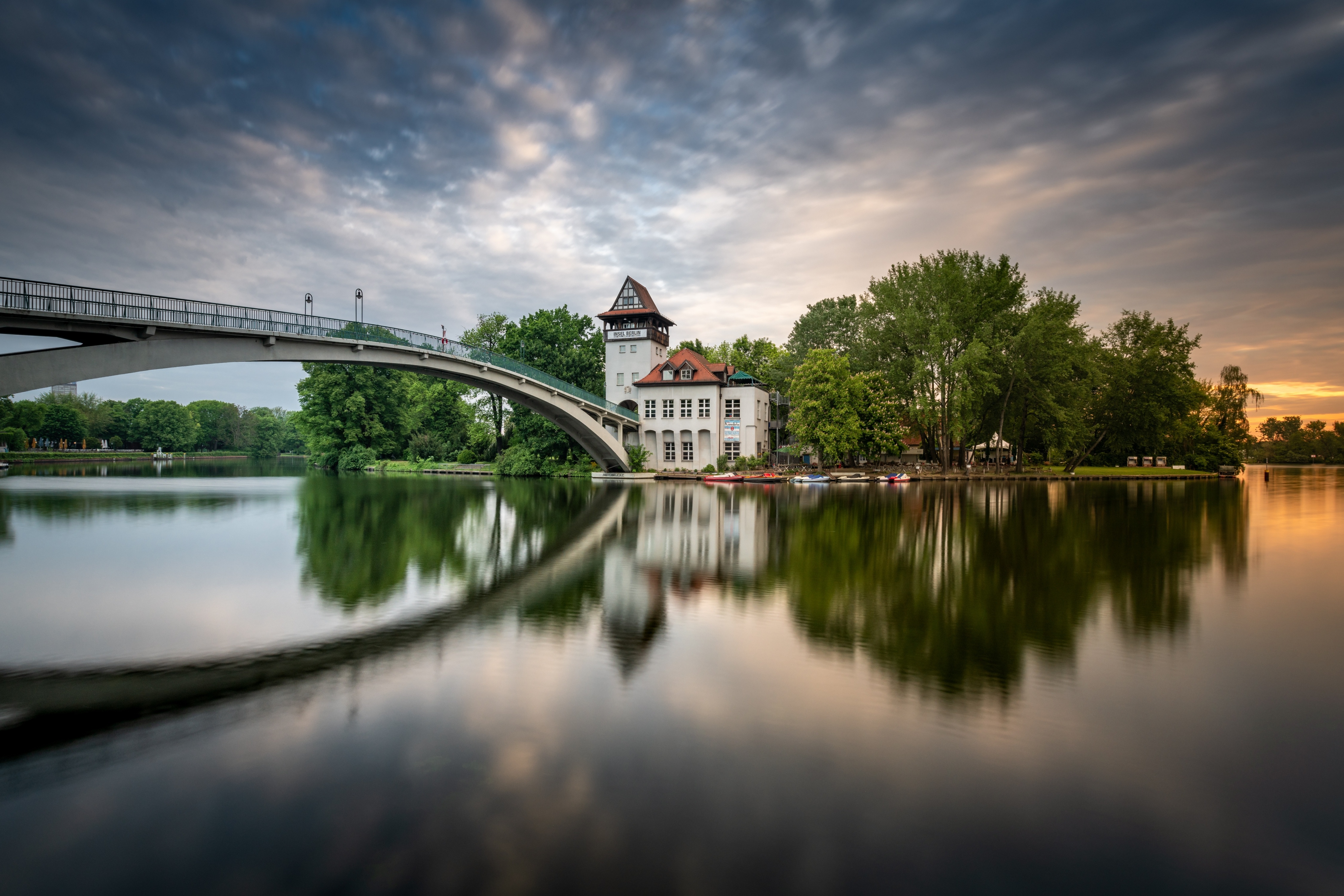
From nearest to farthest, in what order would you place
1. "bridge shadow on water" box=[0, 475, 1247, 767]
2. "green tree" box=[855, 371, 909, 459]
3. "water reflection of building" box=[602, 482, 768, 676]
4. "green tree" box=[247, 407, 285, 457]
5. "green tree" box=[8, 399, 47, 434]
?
"bridge shadow on water" box=[0, 475, 1247, 767], "water reflection of building" box=[602, 482, 768, 676], "green tree" box=[855, 371, 909, 459], "green tree" box=[8, 399, 47, 434], "green tree" box=[247, 407, 285, 457]

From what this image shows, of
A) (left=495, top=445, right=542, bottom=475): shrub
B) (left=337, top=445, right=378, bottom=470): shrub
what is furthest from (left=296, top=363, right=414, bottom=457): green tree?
(left=495, top=445, right=542, bottom=475): shrub

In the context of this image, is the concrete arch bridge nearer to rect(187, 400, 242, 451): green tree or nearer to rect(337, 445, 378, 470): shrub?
rect(337, 445, 378, 470): shrub

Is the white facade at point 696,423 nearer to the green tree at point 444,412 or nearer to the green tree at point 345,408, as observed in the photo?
the green tree at point 444,412

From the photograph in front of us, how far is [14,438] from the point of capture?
7988cm

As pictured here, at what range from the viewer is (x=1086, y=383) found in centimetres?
5800

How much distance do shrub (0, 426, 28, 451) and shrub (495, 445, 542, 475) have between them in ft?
201

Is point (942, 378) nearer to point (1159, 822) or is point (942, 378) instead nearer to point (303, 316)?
point (303, 316)

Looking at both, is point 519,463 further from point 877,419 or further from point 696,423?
point 877,419

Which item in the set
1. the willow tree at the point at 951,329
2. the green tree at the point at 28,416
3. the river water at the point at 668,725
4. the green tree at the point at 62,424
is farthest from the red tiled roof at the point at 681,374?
the green tree at the point at 62,424

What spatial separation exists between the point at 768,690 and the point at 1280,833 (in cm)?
425

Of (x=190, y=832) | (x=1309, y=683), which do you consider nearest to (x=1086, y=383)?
(x=1309, y=683)

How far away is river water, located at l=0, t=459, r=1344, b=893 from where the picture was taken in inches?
168

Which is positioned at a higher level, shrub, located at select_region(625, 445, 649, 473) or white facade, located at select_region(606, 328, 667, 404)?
white facade, located at select_region(606, 328, 667, 404)

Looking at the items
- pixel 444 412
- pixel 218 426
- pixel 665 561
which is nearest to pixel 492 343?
pixel 444 412
